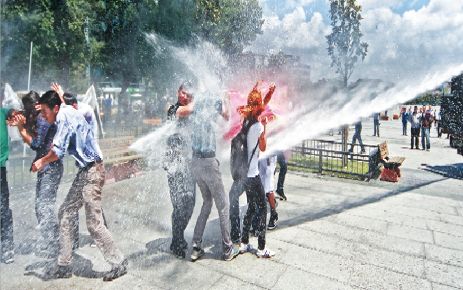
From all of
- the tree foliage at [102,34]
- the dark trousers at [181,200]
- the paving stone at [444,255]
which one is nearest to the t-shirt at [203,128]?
the dark trousers at [181,200]

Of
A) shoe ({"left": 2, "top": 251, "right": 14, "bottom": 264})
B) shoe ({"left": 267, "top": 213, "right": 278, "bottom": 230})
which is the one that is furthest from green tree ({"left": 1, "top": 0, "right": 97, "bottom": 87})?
shoe ({"left": 267, "top": 213, "right": 278, "bottom": 230})

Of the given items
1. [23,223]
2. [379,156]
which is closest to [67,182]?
[23,223]

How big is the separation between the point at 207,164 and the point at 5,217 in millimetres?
2823

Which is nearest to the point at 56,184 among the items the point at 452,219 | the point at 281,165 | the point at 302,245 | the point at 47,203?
the point at 47,203

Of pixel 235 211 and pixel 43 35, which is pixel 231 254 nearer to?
pixel 235 211

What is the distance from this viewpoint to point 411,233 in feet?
21.7

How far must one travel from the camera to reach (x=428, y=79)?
33.3ft

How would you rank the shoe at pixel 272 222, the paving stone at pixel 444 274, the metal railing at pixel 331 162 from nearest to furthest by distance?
the paving stone at pixel 444 274 → the shoe at pixel 272 222 → the metal railing at pixel 331 162

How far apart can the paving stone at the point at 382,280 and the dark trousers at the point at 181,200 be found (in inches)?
93.9

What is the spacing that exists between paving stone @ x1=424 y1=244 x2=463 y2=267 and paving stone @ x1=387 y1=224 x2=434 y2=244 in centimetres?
28

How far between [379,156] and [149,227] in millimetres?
7703

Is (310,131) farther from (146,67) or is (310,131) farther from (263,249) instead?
(146,67)

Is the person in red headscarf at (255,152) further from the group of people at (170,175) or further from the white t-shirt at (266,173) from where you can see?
the white t-shirt at (266,173)

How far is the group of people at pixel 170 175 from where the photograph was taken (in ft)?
15.0
